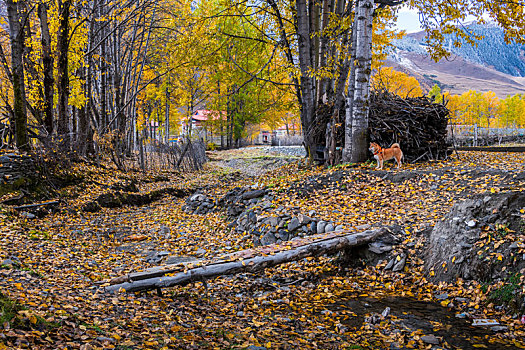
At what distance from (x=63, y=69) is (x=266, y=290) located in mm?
10000

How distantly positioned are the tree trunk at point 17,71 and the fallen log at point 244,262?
23.3ft

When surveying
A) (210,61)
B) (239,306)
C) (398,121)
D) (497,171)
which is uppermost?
(210,61)

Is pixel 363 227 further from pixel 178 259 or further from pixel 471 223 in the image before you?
pixel 178 259

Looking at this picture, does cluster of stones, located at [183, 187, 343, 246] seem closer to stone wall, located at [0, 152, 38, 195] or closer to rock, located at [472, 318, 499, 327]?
rock, located at [472, 318, 499, 327]

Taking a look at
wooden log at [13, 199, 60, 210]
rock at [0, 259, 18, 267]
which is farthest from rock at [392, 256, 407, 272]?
wooden log at [13, 199, 60, 210]

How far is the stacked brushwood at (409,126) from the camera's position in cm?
958

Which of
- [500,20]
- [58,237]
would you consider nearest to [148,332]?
[58,237]

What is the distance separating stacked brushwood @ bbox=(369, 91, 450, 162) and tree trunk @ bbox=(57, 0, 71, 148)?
31.7 feet

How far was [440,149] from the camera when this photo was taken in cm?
986

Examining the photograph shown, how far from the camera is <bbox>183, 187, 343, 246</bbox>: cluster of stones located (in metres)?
6.33

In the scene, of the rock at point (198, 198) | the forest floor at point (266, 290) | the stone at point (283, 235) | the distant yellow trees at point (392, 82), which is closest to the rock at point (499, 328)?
the forest floor at point (266, 290)

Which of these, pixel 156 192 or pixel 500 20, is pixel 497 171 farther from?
pixel 156 192

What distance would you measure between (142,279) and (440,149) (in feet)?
30.3

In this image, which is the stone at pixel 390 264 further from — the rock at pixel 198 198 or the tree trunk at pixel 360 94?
the rock at pixel 198 198
